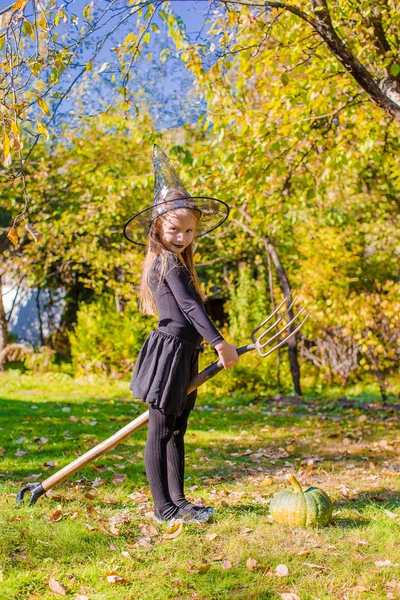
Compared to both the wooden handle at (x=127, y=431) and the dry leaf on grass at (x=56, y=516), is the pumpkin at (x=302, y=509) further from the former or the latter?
the dry leaf on grass at (x=56, y=516)

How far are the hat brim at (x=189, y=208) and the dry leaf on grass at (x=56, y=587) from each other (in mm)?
1691

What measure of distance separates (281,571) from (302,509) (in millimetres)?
545

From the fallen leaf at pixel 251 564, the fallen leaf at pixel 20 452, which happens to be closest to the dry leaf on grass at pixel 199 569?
the fallen leaf at pixel 251 564

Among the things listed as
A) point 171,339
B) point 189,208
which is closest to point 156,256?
point 189,208

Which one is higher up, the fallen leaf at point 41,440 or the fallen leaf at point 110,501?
the fallen leaf at point 41,440

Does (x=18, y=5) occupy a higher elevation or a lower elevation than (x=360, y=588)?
higher

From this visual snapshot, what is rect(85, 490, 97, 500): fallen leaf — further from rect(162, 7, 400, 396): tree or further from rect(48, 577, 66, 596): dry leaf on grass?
rect(162, 7, 400, 396): tree

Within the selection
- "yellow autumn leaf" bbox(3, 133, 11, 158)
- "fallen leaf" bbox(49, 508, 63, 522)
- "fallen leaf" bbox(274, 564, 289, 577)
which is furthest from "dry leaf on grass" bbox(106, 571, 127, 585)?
"yellow autumn leaf" bbox(3, 133, 11, 158)

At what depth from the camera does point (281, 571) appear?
2.54 metres

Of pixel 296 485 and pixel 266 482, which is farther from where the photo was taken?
pixel 266 482

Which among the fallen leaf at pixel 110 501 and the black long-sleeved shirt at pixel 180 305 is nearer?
the black long-sleeved shirt at pixel 180 305

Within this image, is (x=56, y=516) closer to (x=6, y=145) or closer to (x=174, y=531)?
(x=174, y=531)

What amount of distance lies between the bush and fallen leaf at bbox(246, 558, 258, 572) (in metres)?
7.12

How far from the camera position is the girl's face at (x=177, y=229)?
3189mm
